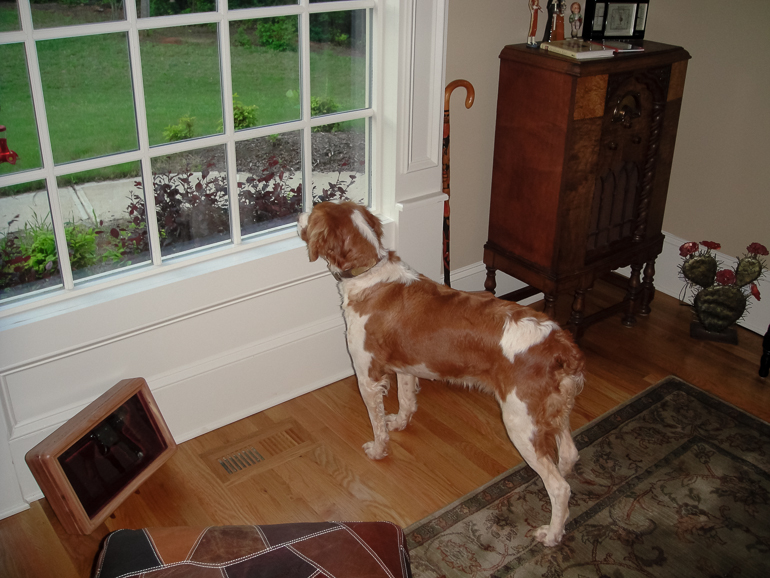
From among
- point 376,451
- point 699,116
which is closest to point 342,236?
point 376,451

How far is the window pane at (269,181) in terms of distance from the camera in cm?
262

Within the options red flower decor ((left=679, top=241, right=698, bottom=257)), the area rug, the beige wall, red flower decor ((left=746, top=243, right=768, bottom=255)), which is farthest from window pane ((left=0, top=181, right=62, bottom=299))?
red flower decor ((left=746, top=243, right=768, bottom=255))

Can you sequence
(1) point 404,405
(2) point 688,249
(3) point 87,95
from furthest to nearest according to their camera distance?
(2) point 688,249 < (1) point 404,405 < (3) point 87,95

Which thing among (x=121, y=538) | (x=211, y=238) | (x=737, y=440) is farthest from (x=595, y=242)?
(x=121, y=538)

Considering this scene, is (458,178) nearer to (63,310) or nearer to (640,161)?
(640,161)

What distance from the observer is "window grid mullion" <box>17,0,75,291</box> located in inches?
78.8

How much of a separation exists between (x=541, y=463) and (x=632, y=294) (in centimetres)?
158

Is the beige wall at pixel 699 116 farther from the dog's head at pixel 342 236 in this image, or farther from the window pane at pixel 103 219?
the window pane at pixel 103 219

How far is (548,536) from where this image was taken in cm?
226

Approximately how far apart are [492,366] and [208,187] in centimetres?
120

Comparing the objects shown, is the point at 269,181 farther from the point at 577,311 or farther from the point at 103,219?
the point at 577,311

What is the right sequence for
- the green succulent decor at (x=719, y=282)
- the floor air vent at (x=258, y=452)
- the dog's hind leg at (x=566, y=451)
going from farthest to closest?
the green succulent decor at (x=719, y=282) → the floor air vent at (x=258, y=452) → the dog's hind leg at (x=566, y=451)

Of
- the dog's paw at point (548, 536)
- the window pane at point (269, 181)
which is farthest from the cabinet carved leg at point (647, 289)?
the window pane at point (269, 181)

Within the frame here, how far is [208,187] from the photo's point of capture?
101 inches
